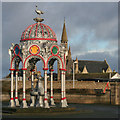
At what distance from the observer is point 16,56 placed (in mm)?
35844

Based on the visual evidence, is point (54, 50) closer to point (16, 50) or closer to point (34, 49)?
point (34, 49)

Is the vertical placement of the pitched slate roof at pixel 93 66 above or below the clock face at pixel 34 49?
above

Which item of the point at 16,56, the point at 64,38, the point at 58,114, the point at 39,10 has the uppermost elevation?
the point at 64,38

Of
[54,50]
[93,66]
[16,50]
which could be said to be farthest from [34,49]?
[93,66]

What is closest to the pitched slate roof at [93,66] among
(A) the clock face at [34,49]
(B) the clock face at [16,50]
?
(B) the clock face at [16,50]

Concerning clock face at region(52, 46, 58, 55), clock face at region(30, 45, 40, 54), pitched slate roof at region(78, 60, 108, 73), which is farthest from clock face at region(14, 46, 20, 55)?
pitched slate roof at region(78, 60, 108, 73)

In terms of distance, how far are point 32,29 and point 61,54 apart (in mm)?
4308

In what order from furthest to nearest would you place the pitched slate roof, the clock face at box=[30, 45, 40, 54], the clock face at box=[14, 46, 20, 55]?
the pitched slate roof, the clock face at box=[14, 46, 20, 55], the clock face at box=[30, 45, 40, 54]

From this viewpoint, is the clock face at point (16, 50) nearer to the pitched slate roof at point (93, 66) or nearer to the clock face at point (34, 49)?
the clock face at point (34, 49)

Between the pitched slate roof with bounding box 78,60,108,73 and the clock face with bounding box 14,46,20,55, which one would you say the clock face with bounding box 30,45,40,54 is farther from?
the pitched slate roof with bounding box 78,60,108,73

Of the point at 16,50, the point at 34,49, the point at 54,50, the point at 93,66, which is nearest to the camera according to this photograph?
the point at 34,49

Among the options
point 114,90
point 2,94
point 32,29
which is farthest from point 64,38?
point 32,29

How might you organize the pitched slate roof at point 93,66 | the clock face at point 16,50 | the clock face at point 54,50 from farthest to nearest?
the pitched slate roof at point 93,66, the clock face at point 16,50, the clock face at point 54,50

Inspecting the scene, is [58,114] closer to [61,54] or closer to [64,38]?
[61,54]
